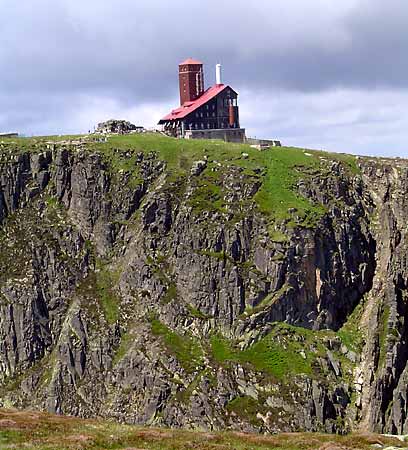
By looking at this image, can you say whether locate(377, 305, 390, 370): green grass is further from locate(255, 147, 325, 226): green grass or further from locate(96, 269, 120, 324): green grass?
locate(96, 269, 120, 324): green grass

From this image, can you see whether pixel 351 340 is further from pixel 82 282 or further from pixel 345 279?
pixel 82 282

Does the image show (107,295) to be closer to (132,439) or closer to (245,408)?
(245,408)

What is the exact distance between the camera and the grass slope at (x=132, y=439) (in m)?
53.9

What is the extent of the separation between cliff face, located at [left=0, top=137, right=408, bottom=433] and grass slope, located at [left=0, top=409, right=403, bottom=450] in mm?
91506

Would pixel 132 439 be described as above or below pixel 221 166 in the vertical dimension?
below

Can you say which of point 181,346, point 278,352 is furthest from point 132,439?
point 181,346

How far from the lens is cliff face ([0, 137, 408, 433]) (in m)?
157

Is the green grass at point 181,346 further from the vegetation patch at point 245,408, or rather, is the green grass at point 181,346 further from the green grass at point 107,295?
the vegetation patch at point 245,408

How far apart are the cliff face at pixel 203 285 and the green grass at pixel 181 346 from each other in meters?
0.30

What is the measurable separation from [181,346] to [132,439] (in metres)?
108

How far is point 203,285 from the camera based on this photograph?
560ft

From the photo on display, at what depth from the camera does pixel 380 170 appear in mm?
178500

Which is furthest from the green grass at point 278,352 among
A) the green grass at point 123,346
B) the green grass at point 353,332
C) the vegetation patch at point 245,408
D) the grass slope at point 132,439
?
the grass slope at point 132,439

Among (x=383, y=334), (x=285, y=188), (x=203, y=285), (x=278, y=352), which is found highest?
(x=285, y=188)
